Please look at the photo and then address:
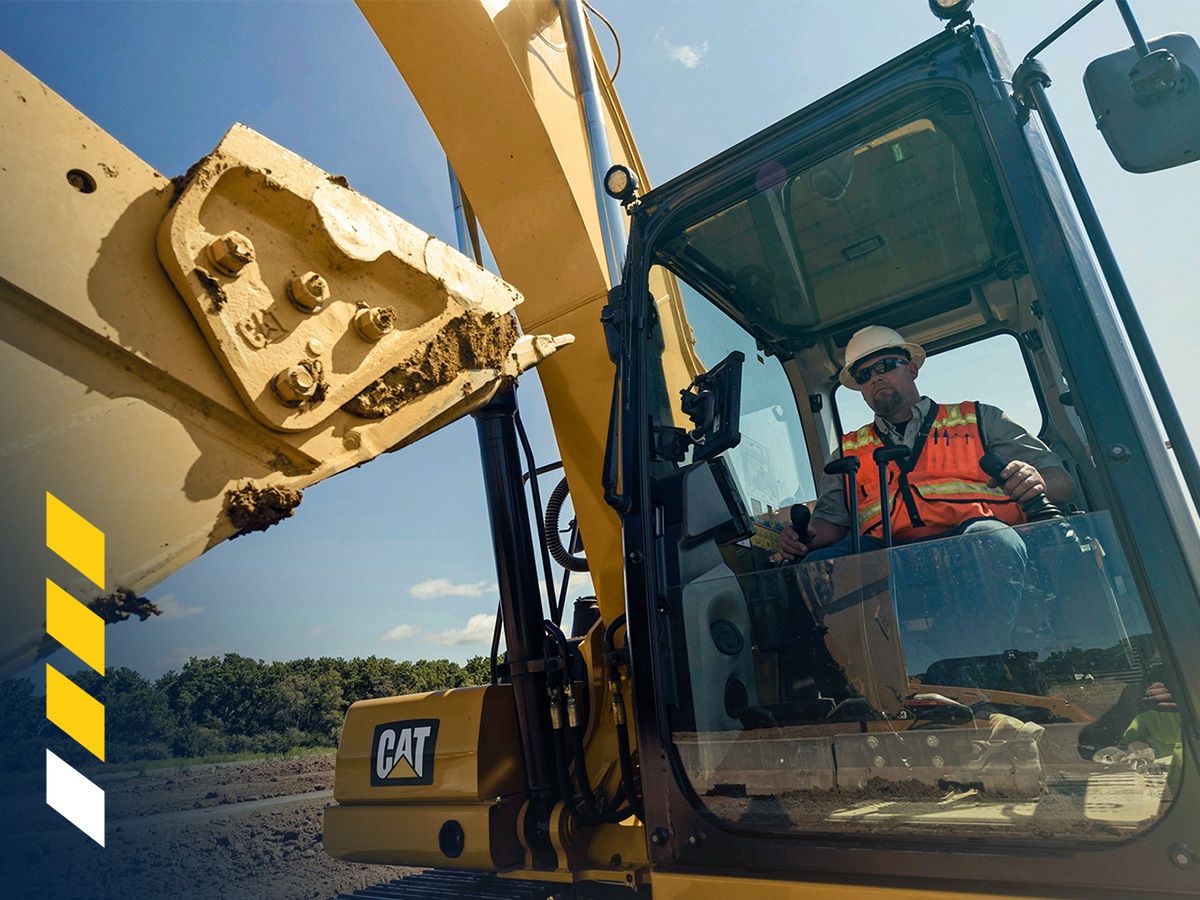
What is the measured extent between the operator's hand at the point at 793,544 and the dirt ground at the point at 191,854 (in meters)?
4.10

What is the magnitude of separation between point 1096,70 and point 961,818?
148 cm

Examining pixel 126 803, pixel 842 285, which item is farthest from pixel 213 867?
pixel 842 285

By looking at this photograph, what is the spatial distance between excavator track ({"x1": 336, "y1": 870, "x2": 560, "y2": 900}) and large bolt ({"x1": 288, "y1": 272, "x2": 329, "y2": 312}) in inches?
74.1

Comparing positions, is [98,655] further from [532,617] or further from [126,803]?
[126,803]

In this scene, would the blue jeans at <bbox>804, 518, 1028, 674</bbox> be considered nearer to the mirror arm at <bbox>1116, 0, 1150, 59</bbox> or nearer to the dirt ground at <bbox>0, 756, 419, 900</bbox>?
the mirror arm at <bbox>1116, 0, 1150, 59</bbox>

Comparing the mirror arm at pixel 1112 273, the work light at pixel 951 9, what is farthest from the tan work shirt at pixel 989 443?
the work light at pixel 951 9

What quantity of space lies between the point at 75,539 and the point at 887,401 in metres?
2.31

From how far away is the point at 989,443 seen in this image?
7.68 ft

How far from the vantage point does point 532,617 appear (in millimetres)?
2623

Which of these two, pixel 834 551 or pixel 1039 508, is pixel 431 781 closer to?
pixel 834 551

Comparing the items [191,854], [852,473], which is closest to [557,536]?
[852,473]

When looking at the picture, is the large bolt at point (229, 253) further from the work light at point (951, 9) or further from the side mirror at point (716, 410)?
the work light at point (951, 9)

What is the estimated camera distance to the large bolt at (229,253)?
1435 mm

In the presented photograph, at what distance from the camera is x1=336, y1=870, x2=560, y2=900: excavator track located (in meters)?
2.43
